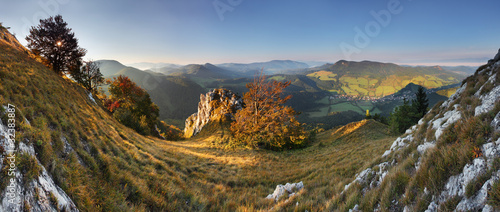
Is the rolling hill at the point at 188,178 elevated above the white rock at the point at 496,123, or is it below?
below

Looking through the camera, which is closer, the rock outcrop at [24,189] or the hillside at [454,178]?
the hillside at [454,178]

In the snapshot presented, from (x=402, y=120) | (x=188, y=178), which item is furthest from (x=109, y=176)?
(x=402, y=120)

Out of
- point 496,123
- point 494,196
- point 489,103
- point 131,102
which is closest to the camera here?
point 494,196

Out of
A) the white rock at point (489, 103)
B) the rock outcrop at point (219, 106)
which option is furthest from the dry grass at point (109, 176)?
the rock outcrop at point (219, 106)

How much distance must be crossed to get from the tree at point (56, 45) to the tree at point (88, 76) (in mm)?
5582

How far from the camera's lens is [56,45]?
21.2m

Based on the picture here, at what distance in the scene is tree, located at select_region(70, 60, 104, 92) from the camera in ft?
92.8

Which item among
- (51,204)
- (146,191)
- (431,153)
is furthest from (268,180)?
(51,204)

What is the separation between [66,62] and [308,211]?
3346cm

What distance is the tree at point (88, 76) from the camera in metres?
28.3

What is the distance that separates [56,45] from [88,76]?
36.8 feet

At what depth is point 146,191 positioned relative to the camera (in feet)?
21.3

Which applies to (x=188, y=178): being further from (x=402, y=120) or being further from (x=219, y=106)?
(x=402, y=120)

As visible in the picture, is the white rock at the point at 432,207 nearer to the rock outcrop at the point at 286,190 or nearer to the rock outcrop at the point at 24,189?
the rock outcrop at the point at 286,190
